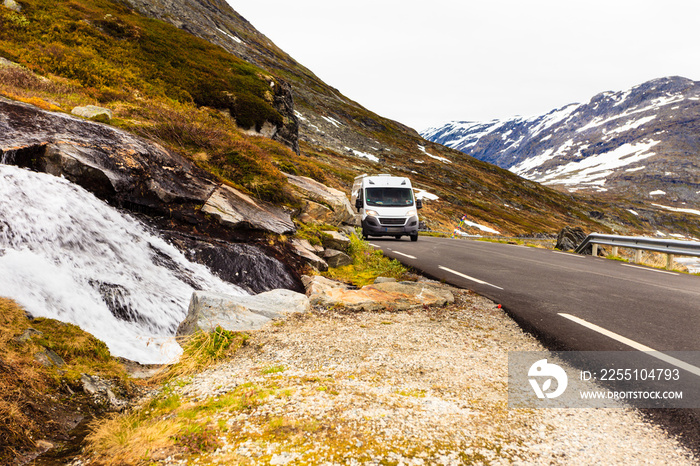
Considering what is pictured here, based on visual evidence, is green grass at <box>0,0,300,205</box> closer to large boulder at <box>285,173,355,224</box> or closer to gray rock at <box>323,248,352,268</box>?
large boulder at <box>285,173,355,224</box>

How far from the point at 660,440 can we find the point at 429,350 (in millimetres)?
2010

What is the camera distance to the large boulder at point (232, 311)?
4.79m

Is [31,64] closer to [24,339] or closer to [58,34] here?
[58,34]

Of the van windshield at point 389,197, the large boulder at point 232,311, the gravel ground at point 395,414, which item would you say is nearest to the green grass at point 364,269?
the large boulder at point 232,311

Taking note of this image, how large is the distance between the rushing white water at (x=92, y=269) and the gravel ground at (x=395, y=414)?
1725 mm

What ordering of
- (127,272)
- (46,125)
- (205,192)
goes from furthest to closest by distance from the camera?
(205,192) → (46,125) → (127,272)

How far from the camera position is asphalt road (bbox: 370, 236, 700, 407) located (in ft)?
14.1

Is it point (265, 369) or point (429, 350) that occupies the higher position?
point (429, 350)

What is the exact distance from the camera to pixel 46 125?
25.0 feet

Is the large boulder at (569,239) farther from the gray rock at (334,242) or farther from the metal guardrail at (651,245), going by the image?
the gray rock at (334,242)

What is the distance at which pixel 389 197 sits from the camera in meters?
18.2

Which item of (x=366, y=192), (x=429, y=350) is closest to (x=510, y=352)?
(x=429, y=350)

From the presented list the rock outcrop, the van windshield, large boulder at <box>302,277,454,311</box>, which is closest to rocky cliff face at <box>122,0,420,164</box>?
the van windshield

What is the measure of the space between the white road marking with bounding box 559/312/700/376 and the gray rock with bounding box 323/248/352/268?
5.89 meters
